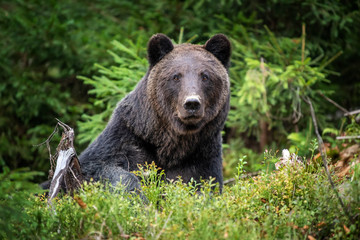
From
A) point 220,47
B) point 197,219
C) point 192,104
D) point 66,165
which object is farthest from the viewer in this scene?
point 220,47

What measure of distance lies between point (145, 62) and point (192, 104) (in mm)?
3345

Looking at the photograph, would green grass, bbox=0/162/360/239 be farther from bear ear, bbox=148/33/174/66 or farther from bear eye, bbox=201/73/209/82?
bear ear, bbox=148/33/174/66

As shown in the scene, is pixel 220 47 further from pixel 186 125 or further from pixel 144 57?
pixel 144 57

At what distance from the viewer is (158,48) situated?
582cm

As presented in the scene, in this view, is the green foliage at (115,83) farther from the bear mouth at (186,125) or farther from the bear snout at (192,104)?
the bear snout at (192,104)

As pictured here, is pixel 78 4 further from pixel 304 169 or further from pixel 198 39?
pixel 304 169

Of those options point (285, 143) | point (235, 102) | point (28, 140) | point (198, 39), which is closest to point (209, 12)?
point (198, 39)

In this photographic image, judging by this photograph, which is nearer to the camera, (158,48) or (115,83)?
(158,48)

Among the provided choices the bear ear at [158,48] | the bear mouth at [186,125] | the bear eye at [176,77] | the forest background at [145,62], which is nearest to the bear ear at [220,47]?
the bear ear at [158,48]

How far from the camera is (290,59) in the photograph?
8.59 m

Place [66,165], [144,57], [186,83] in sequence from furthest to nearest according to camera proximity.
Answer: [144,57] → [186,83] → [66,165]

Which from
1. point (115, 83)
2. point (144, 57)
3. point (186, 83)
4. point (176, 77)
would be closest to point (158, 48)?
point (176, 77)

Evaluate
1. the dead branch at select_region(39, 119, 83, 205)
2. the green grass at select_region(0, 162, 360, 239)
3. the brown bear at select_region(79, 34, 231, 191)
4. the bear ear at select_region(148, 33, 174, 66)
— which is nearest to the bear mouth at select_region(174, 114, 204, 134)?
the brown bear at select_region(79, 34, 231, 191)

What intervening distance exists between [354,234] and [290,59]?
18.1 feet
